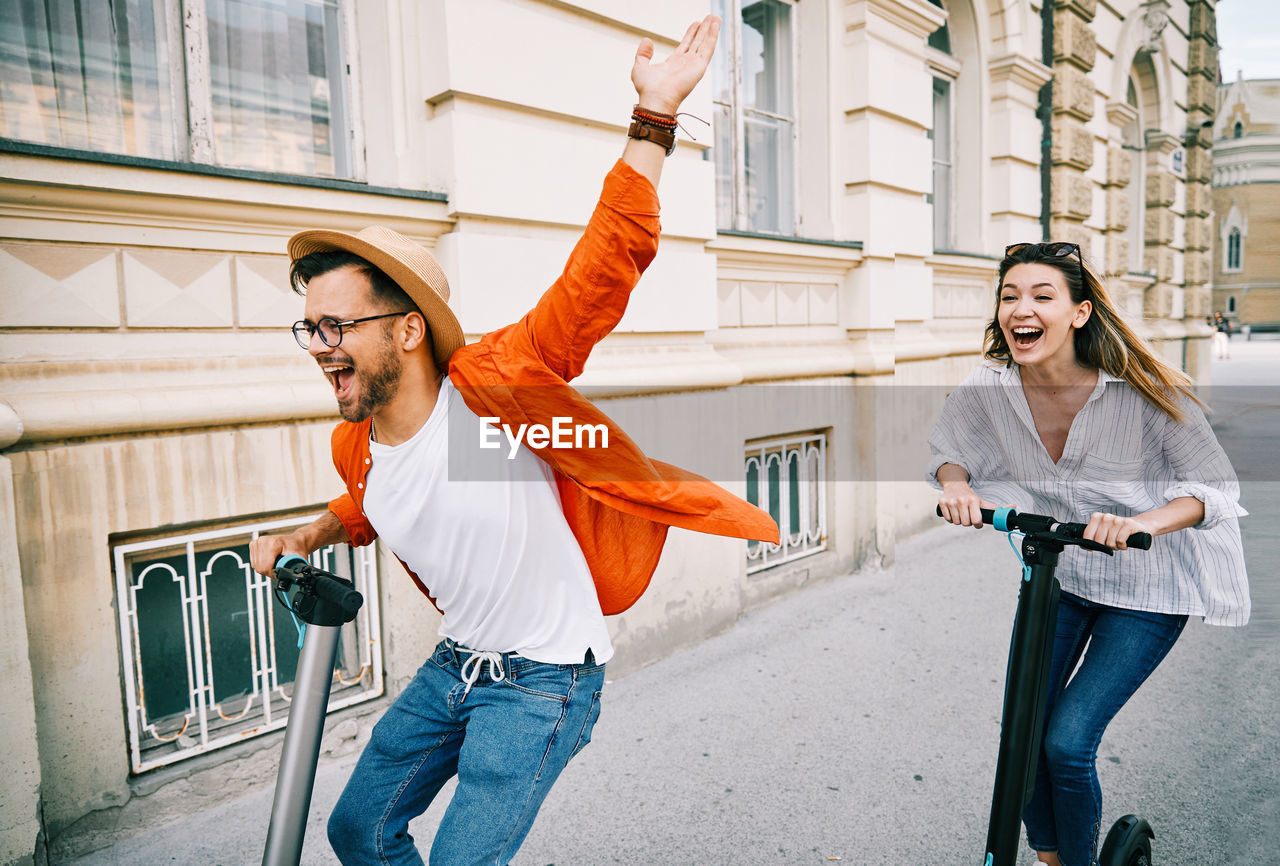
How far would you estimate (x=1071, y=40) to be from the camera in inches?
336

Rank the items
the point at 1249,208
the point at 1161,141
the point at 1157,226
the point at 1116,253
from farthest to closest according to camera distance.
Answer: the point at 1249,208
the point at 1157,226
the point at 1161,141
the point at 1116,253

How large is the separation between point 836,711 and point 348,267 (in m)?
3.04

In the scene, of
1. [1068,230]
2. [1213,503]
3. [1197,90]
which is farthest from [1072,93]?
[1213,503]

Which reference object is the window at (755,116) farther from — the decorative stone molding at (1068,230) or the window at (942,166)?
the decorative stone molding at (1068,230)

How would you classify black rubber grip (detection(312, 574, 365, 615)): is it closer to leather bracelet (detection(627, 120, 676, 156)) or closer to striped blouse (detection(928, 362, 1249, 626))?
leather bracelet (detection(627, 120, 676, 156))

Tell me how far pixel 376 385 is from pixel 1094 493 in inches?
76.6

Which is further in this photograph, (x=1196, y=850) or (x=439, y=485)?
(x=1196, y=850)

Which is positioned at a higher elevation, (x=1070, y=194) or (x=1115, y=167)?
(x=1115, y=167)

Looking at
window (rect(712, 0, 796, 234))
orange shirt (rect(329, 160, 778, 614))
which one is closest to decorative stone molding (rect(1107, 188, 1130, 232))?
window (rect(712, 0, 796, 234))

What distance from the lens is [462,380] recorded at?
1647 millimetres

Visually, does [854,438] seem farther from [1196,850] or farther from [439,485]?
[439,485]

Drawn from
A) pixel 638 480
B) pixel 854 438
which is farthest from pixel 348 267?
pixel 854 438

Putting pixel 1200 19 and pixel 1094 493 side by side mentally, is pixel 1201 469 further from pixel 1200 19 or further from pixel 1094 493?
pixel 1200 19

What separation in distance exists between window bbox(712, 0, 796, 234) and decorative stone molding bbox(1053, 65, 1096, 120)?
4.06m
